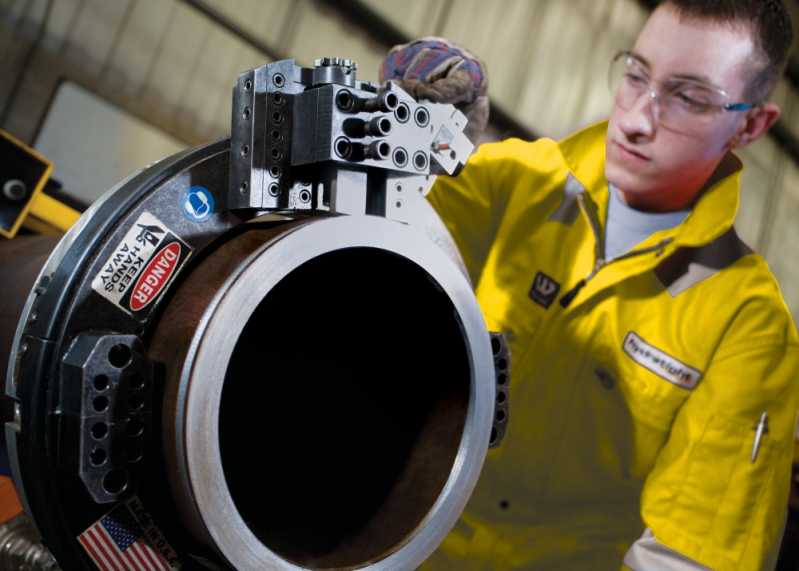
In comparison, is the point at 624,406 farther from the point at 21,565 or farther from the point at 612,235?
the point at 21,565

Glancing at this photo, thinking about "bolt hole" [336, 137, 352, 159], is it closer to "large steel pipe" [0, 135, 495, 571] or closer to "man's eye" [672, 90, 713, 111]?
"large steel pipe" [0, 135, 495, 571]

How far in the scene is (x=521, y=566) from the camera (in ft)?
3.89

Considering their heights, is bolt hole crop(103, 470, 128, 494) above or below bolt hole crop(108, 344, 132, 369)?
below

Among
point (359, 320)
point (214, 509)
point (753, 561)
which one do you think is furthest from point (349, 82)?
point (753, 561)

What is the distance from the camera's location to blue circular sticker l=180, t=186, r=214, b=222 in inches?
24.3

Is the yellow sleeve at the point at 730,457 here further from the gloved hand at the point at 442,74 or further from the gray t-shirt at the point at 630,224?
the gloved hand at the point at 442,74

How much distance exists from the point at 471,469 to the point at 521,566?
58cm

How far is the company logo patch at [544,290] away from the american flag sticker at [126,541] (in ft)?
2.44

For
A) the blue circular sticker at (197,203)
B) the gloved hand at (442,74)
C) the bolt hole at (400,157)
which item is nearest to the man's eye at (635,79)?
the gloved hand at (442,74)

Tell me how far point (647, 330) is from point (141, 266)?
0.83m

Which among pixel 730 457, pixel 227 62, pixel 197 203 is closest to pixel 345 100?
pixel 197 203

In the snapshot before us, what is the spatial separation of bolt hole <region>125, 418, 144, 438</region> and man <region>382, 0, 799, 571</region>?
722mm

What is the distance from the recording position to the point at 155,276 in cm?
60

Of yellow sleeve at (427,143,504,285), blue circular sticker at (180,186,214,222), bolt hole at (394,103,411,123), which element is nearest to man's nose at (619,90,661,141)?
yellow sleeve at (427,143,504,285)
